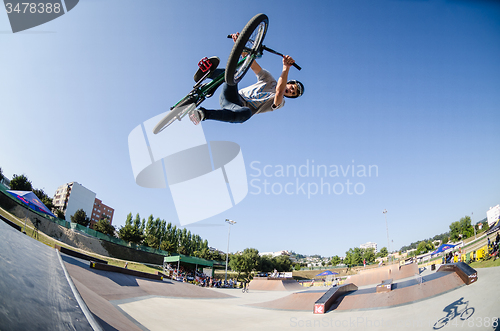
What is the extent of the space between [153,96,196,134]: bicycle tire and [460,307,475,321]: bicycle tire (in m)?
8.27

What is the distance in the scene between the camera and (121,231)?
42344 millimetres

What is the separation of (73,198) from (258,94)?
77553 millimetres

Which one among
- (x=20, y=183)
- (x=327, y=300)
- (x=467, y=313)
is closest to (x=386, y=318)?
(x=467, y=313)

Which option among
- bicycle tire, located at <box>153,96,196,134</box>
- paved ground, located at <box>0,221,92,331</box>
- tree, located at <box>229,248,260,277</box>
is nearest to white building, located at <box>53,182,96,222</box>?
tree, located at <box>229,248,260,277</box>

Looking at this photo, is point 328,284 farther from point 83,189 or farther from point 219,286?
point 83,189

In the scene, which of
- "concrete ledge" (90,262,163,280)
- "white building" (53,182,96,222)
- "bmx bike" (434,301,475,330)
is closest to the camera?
"bmx bike" (434,301,475,330)

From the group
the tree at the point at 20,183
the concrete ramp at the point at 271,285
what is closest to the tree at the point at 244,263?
the concrete ramp at the point at 271,285

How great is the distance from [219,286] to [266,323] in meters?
27.4

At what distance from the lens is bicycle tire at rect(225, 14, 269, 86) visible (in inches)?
156

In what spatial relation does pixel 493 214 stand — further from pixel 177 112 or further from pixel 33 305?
pixel 33 305

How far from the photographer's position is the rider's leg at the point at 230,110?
13.3ft

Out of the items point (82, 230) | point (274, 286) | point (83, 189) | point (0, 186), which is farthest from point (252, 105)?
point (83, 189)

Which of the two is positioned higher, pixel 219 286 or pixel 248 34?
pixel 248 34

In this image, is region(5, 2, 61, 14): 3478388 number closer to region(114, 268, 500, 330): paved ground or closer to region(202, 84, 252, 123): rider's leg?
region(202, 84, 252, 123): rider's leg
